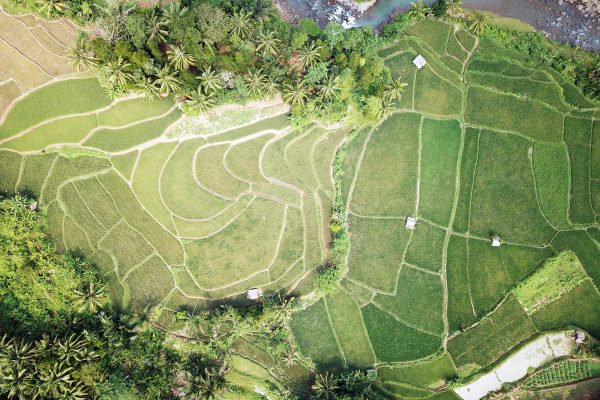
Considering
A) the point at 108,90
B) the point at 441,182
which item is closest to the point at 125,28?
the point at 108,90

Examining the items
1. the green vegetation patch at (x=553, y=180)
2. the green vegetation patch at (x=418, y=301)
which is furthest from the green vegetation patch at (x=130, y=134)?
the green vegetation patch at (x=553, y=180)

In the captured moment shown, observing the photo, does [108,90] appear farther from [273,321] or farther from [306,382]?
[306,382]

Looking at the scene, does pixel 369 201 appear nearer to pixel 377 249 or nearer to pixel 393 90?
pixel 377 249

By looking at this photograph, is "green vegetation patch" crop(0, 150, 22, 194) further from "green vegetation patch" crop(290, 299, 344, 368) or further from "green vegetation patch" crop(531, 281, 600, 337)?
"green vegetation patch" crop(531, 281, 600, 337)

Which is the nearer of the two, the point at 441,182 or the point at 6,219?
the point at 6,219

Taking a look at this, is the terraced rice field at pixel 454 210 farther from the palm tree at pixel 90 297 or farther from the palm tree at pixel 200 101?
the palm tree at pixel 90 297

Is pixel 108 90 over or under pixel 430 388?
over
